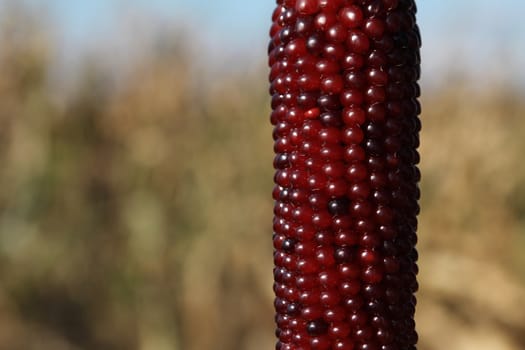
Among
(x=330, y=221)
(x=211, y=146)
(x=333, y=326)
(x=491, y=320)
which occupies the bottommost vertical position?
(x=491, y=320)

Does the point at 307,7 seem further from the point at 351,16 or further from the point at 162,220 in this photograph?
the point at 162,220

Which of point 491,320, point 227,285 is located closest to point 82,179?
point 227,285

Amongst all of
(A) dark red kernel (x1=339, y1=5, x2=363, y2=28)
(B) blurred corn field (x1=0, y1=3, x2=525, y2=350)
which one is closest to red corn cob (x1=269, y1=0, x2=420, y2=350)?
(A) dark red kernel (x1=339, y1=5, x2=363, y2=28)

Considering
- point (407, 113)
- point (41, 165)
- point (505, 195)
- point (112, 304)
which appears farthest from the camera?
point (505, 195)

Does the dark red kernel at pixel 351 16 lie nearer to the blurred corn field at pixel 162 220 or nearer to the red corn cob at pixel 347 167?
the red corn cob at pixel 347 167

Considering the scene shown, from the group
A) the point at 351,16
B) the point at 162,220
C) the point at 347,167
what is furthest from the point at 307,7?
the point at 162,220

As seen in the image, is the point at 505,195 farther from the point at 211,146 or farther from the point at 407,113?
the point at 407,113

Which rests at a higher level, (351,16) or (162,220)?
(351,16)

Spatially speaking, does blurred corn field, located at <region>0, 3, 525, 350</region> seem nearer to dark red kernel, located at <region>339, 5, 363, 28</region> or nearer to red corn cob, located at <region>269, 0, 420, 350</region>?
red corn cob, located at <region>269, 0, 420, 350</region>
